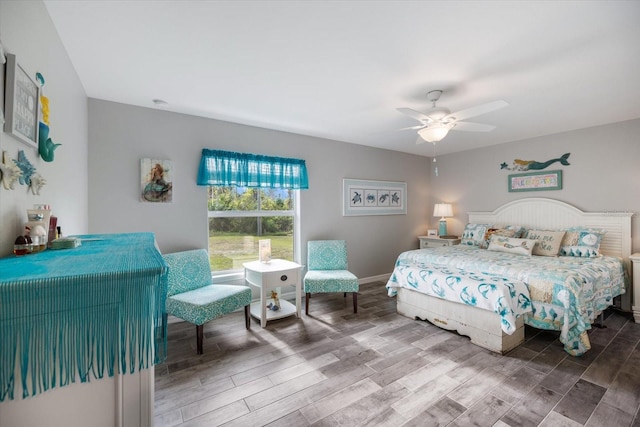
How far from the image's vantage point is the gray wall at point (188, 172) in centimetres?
282

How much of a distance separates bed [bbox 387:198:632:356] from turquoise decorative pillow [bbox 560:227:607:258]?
0.6 inches

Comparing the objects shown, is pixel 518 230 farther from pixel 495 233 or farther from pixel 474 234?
pixel 474 234

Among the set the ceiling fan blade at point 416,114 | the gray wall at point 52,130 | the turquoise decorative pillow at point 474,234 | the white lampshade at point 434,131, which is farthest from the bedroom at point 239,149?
the ceiling fan blade at point 416,114

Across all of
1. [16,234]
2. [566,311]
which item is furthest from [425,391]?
[16,234]

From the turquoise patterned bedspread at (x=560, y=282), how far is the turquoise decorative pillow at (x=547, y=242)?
0.21 meters

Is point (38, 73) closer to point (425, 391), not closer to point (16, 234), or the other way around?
point (16, 234)

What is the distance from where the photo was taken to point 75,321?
0.67 meters

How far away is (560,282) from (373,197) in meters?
2.80

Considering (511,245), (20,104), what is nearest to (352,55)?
(20,104)

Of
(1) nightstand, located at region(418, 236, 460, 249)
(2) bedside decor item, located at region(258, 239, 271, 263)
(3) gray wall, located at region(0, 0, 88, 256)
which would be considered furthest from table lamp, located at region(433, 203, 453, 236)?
(3) gray wall, located at region(0, 0, 88, 256)

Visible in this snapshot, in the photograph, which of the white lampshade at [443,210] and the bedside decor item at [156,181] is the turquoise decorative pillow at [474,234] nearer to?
the white lampshade at [443,210]

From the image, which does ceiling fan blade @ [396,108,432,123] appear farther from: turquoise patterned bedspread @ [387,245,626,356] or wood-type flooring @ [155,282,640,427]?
wood-type flooring @ [155,282,640,427]

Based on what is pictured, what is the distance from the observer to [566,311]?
8.03 ft

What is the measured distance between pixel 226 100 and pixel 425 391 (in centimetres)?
304
